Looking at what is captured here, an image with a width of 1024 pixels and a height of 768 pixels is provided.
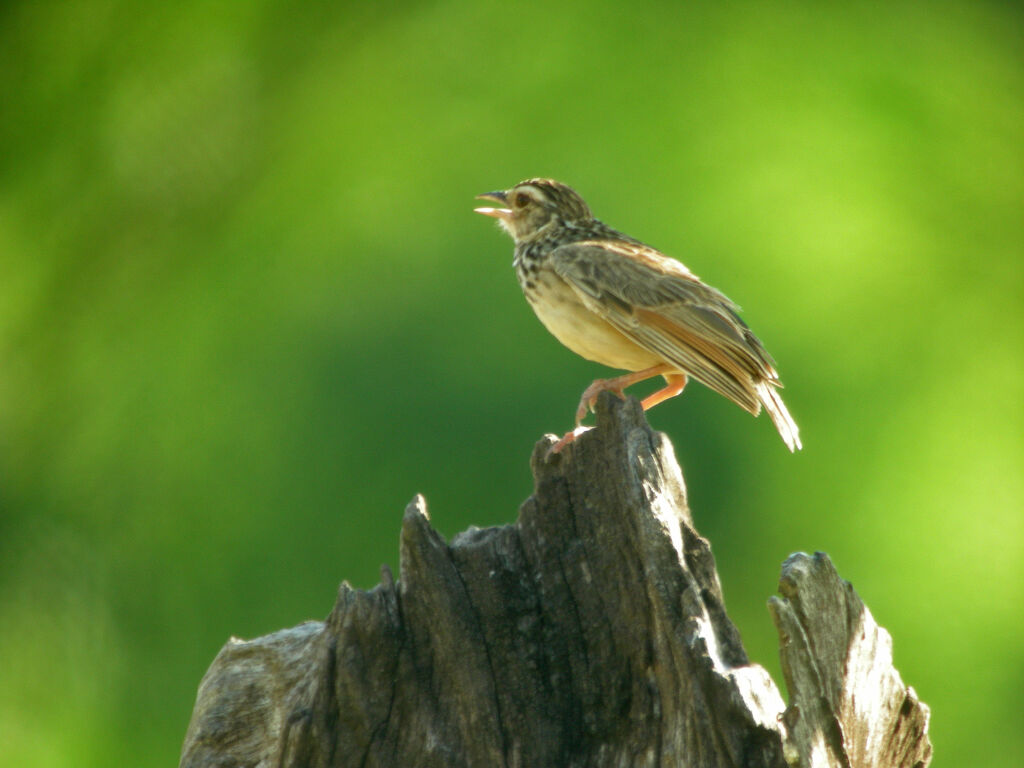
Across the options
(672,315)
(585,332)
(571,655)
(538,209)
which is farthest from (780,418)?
(538,209)

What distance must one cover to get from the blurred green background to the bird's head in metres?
1.57

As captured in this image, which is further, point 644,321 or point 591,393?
point 644,321

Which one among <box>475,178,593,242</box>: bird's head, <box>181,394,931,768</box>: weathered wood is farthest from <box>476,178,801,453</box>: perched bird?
<box>181,394,931,768</box>: weathered wood

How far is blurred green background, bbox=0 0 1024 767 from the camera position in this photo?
8.45 meters

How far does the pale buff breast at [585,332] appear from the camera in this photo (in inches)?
222

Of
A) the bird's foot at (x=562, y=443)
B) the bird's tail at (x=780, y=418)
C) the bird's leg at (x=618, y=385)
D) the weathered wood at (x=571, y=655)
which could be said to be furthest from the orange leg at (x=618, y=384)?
the weathered wood at (x=571, y=655)

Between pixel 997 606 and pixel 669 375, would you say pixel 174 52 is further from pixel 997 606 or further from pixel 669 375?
pixel 997 606

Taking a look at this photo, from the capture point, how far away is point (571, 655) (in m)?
Result: 3.69

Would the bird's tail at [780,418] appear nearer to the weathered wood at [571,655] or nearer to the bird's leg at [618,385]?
the bird's leg at [618,385]

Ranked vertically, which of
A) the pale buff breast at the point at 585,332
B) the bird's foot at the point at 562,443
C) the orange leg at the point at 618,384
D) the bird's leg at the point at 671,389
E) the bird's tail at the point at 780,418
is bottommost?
the bird's foot at the point at 562,443

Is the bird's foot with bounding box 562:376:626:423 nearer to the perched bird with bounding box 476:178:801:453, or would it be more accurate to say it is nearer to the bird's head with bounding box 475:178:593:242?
the perched bird with bounding box 476:178:801:453

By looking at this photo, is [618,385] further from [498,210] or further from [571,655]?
[498,210]

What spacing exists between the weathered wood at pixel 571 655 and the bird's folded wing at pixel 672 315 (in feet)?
4.40

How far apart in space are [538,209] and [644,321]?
5.40ft
